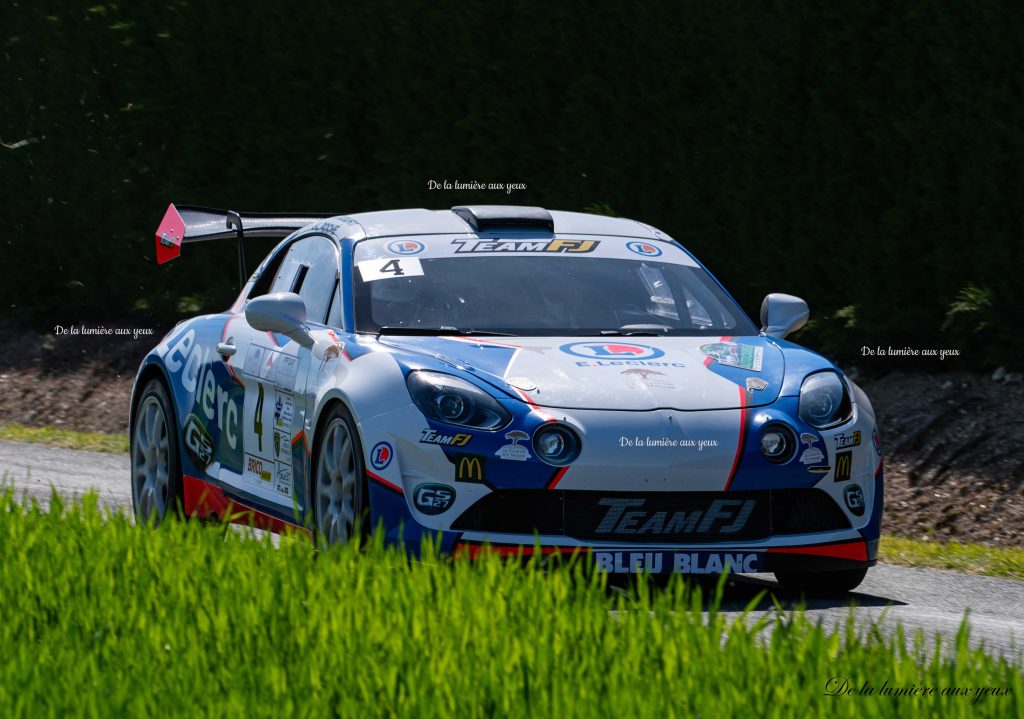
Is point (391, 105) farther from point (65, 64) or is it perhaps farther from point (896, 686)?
point (896, 686)

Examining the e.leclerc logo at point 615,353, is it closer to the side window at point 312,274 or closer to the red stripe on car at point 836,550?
the red stripe on car at point 836,550

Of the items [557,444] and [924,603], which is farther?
[924,603]

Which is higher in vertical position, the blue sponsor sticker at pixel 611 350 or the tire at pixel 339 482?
the blue sponsor sticker at pixel 611 350

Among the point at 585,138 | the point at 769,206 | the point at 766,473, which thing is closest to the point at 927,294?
the point at 769,206

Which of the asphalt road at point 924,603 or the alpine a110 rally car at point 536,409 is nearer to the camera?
the asphalt road at point 924,603

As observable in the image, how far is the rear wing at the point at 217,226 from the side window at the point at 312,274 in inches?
25.6

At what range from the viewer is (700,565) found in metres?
6.85

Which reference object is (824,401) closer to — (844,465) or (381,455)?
(844,465)

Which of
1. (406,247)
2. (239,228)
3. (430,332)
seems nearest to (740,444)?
(430,332)

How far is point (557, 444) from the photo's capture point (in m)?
6.79

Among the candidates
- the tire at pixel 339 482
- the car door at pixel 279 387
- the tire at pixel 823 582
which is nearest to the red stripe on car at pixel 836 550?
the tire at pixel 823 582

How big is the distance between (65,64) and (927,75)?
9.88 m

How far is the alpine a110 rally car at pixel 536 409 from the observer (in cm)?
680

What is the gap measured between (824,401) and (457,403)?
140 cm
